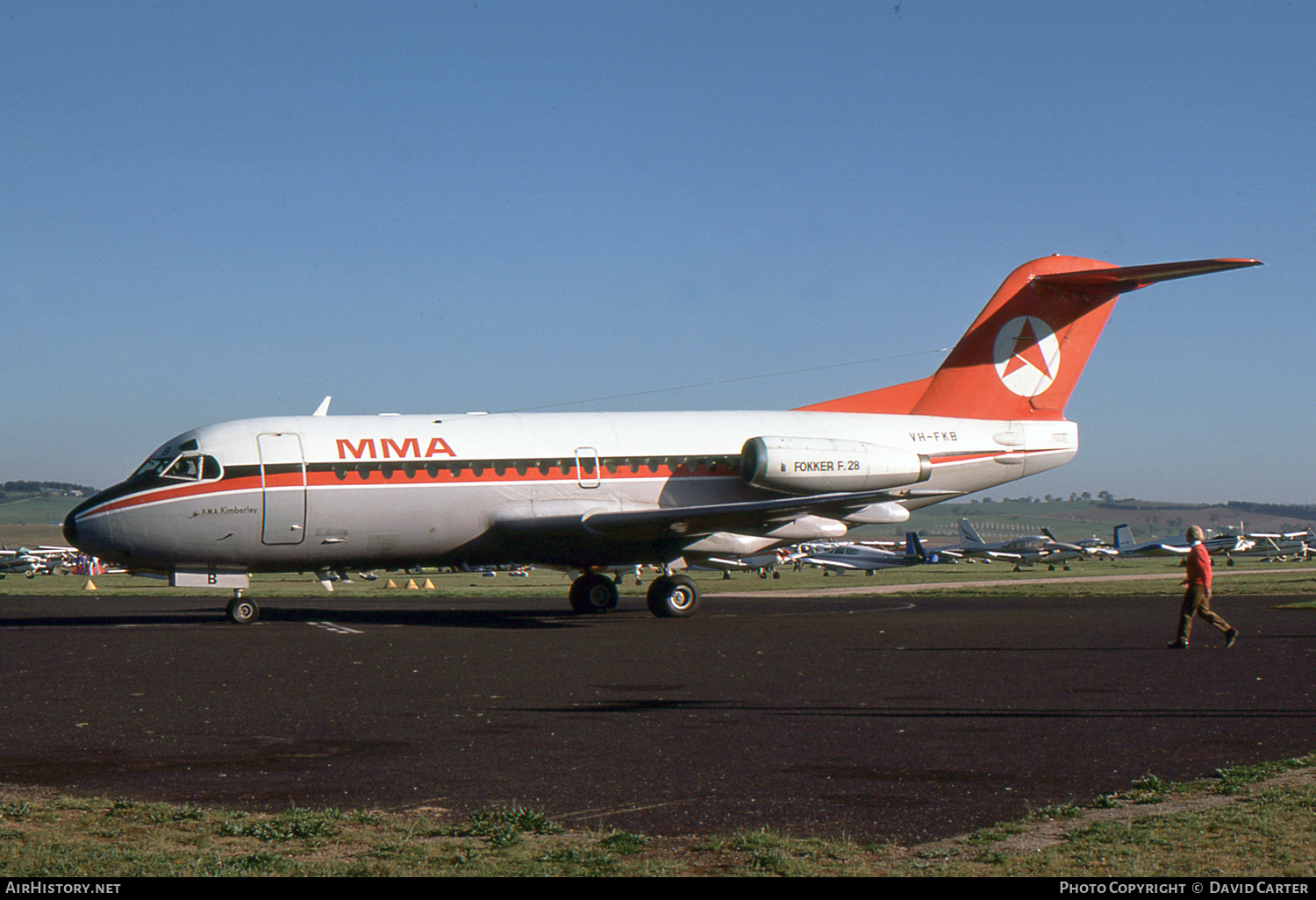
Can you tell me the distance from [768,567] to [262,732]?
63847mm

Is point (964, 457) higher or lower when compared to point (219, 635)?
higher

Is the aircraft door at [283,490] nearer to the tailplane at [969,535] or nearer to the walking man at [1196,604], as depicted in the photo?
the walking man at [1196,604]

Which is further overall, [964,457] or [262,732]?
[964,457]

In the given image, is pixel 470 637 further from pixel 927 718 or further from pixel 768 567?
pixel 768 567

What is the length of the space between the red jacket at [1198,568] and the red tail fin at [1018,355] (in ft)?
39.2

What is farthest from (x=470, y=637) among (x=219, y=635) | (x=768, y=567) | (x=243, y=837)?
(x=768, y=567)

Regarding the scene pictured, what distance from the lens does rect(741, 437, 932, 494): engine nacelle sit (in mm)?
25953

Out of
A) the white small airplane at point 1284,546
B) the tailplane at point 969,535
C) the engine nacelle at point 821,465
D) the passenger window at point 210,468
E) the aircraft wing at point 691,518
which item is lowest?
the white small airplane at point 1284,546

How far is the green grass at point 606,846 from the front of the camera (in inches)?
221

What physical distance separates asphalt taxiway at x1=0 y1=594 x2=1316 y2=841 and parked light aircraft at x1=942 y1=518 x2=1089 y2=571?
5692cm

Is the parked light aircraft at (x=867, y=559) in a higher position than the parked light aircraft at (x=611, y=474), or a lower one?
lower

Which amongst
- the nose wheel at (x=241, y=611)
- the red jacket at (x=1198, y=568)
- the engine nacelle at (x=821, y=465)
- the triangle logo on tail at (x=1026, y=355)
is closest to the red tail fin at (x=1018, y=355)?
the triangle logo on tail at (x=1026, y=355)

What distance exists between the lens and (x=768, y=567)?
73.1m

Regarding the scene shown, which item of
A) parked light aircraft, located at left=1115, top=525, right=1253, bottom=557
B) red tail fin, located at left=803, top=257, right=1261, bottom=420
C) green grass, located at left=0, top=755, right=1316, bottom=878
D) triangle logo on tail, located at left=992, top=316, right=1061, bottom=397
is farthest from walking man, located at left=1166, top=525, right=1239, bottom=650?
parked light aircraft, located at left=1115, top=525, right=1253, bottom=557
